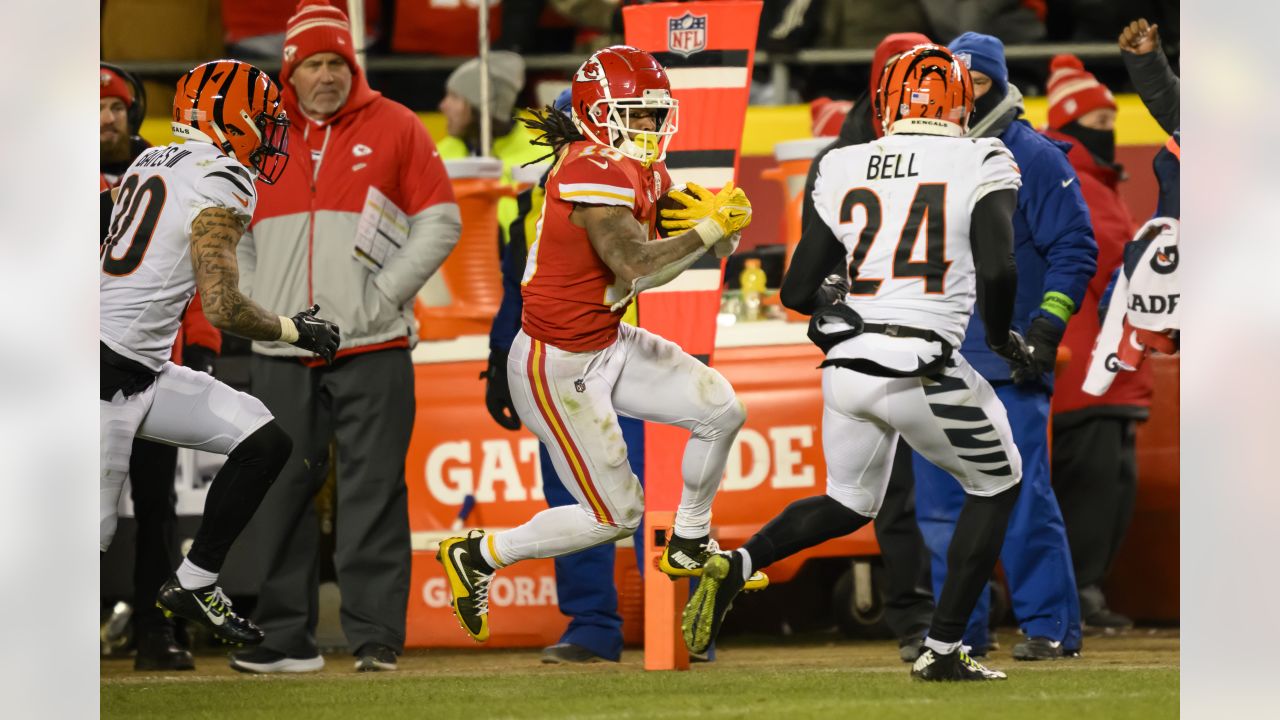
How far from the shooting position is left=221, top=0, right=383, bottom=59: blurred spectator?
334 inches

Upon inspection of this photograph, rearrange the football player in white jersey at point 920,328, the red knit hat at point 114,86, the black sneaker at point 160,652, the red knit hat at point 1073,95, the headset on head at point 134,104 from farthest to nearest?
1. the red knit hat at point 1073,95
2. the headset on head at point 134,104
3. the red knit hat at point 114,86
4. the black sneaker at point 160,652
5. the football player in white jersey at point 920,328

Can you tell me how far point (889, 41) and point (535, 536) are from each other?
1989 millimetres

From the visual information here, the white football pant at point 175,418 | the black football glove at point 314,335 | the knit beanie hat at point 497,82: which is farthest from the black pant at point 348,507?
the knit beanie hat at point 497,82

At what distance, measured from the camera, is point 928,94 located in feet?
16.7

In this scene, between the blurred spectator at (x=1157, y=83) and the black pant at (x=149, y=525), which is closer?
the blurred spectator at (x=1157, y=83)

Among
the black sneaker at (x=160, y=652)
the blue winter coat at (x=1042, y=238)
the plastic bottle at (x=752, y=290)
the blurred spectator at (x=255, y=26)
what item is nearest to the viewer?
the blue winter coat at (x=1042, y=238)

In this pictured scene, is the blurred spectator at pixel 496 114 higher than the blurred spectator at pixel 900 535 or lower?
higher

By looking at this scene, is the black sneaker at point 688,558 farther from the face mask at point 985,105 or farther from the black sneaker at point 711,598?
the face mask at point 985,105

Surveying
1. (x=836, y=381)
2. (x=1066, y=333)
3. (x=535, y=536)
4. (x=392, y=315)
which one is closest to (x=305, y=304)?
(x=392, y=315)

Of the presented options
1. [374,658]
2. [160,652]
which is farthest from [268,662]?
[160,652]

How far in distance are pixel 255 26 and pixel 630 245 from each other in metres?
4.07

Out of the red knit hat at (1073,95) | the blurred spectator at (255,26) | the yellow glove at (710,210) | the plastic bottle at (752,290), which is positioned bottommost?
the plastic bottle at (752,290)

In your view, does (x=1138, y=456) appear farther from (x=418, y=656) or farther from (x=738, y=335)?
(x=418, y=656)

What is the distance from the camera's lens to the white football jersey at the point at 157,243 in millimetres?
5309
